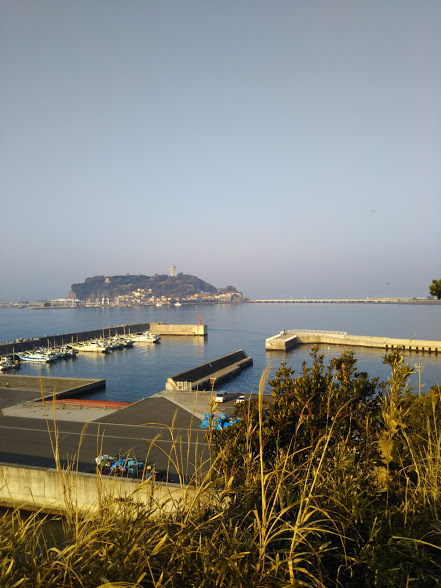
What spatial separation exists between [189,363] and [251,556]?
50733 millimetres

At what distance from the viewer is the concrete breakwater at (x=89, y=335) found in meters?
60.5

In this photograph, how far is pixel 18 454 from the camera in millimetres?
15836

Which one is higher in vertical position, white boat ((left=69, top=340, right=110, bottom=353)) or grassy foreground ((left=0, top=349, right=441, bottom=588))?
grassy foreground ((left=0, top=349, right=441, bottom=588))

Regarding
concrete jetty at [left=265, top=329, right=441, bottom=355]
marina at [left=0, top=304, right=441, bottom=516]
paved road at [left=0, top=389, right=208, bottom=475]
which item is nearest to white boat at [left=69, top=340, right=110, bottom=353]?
Answer: marina at [left=0, top=304, right=441, bottom=516]

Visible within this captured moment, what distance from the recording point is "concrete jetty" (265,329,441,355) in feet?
182

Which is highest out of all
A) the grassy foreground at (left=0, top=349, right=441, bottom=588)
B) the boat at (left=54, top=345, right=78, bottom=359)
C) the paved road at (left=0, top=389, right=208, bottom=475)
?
the grassy foreground at (left=0, top=349, right=441, bottom=588)

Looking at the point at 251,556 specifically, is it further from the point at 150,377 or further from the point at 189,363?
the point at 189,363

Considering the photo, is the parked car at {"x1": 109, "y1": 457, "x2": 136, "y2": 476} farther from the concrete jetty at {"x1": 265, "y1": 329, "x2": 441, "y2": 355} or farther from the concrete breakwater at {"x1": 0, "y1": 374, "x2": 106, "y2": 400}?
the concrete jetty at {"x1": 265, "y1": 329, "x2": 441, "y2": 355}

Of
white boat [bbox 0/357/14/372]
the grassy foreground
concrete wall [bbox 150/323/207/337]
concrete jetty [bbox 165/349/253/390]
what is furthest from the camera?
concrete wall [bbox 150/323/207/337]

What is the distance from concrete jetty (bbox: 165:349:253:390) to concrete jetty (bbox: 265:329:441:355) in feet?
34.3

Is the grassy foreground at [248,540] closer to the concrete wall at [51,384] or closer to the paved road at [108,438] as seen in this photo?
the paved road at [108,438]

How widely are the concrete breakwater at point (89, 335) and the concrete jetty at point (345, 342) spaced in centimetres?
2371

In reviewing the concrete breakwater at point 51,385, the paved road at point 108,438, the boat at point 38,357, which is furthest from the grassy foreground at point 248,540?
the boat at point 38,357

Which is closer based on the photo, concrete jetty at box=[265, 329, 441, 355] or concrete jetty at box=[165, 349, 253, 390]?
concrete jetty at box=[165, 349, 253, 390]
